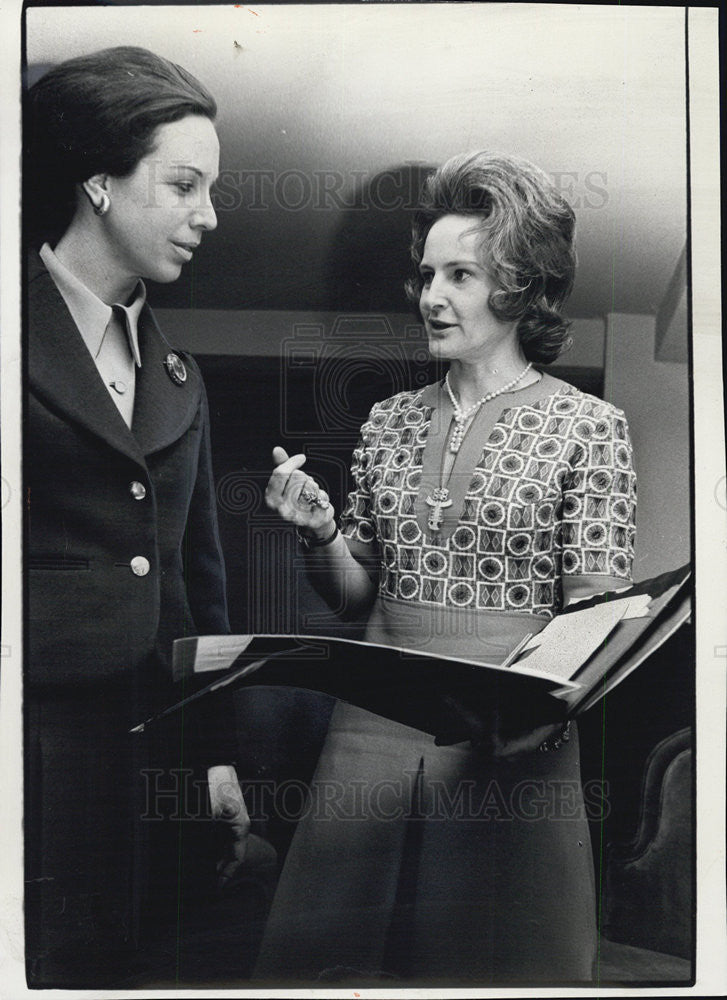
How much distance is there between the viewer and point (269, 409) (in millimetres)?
2186

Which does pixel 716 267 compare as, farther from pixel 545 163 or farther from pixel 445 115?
pixel 445 115

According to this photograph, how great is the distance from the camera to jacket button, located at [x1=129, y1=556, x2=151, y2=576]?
2.14 m

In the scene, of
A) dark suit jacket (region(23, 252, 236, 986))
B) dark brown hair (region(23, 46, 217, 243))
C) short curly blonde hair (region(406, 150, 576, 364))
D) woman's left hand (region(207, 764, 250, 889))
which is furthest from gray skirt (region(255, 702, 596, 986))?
dark brown hair (region(23, 46, 217, 243))

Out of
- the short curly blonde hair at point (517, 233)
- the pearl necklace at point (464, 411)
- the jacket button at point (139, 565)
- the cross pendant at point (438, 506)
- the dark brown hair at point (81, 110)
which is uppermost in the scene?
the dark brown hair at point (81, 110)

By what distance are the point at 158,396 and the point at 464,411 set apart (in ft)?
2.27

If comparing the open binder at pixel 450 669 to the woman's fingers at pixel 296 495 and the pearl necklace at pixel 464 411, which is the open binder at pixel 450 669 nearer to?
the woman's fingers at pixel 296 495

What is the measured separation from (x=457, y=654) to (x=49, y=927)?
112 cm

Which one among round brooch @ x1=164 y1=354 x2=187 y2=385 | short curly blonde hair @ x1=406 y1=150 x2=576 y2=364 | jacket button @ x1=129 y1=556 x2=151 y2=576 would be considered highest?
short curly blonde hair @ x1=406 y1=150 x2=576 y2=364

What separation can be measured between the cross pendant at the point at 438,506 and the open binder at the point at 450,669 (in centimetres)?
29

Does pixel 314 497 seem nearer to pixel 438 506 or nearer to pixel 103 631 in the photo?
pixel 438 506

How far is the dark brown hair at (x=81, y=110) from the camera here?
84.8 inches

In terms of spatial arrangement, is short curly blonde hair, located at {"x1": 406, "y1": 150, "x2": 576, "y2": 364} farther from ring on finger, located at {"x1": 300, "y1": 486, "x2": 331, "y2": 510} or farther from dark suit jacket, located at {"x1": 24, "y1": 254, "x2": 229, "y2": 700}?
dark suit jacket, located at {"x1": 24, "y1": 254, "x2": 229, "y2": 700}

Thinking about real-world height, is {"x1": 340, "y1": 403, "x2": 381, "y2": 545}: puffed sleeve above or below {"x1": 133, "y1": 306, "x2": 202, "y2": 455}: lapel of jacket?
below

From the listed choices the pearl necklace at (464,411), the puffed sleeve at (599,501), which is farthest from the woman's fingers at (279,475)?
the puffed sleeve at (599,501)
